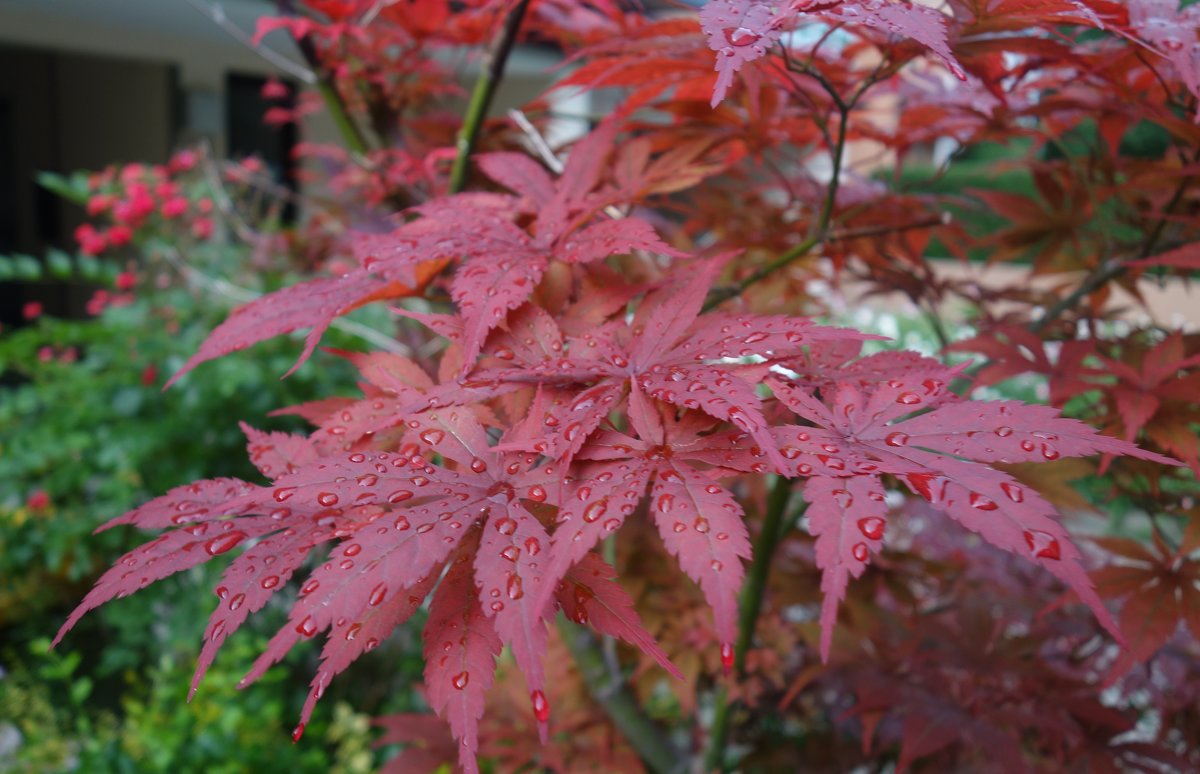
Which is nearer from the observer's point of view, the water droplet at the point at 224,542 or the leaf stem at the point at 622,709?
the water droplet at the point at 224,542

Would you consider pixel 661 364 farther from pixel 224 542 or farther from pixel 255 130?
pixel 255 130

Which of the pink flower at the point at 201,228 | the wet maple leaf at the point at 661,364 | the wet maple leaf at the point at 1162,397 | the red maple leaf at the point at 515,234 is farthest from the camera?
the pink flower at the point at 201,228

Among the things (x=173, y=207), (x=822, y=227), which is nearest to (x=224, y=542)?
(x=822, y=227)

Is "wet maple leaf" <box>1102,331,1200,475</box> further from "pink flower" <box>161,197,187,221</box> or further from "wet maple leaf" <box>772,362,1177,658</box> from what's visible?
"pink flower" <box>161,197,187,221</box>

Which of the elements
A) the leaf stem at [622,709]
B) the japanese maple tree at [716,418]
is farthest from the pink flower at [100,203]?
the leaf stem at [622,709]

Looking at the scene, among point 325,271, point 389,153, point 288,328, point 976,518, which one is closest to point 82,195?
point 325,271

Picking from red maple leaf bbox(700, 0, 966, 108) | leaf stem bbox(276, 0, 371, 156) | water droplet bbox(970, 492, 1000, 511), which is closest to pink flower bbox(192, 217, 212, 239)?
leaf stem bbox(276, 0, 371, 156)

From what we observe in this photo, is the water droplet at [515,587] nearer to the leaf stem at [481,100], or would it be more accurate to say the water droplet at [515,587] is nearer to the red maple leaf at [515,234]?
the red maple leaf at [515,234]

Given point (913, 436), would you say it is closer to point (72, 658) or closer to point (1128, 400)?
point (1128, 400)
